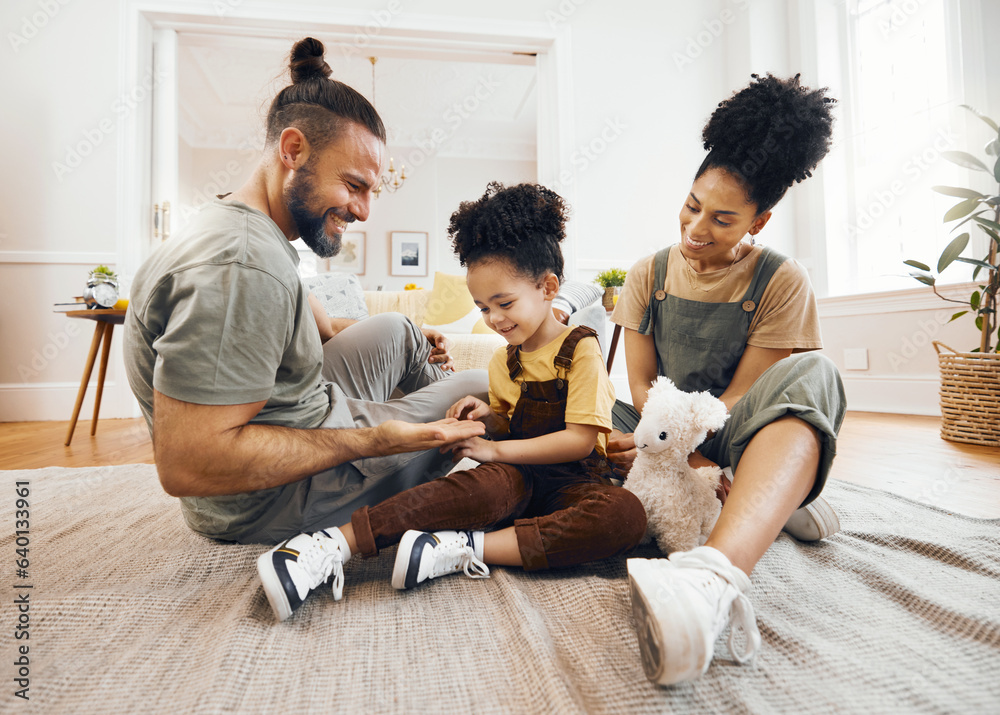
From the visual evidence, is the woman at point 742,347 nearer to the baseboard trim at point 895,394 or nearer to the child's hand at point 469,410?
the child's hand at point 469,410

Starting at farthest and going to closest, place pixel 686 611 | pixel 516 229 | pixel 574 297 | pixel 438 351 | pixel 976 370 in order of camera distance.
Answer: pixel 574 297, pixel 976 370, pixel 438 351, pixel 516 229, pixel 686 611

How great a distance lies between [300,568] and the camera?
0.72 metres

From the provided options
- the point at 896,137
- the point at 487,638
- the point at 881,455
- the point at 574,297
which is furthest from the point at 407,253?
the point at 487,638

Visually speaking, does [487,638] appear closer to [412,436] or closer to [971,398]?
[412,436]

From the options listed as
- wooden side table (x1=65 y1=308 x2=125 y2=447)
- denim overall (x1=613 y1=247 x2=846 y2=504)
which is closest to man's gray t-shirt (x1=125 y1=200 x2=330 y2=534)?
denim overall (x1=613 y1=247 x2=846 y2=504)

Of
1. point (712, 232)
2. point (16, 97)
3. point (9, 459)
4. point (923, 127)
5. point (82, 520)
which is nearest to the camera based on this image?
point (712, 232)

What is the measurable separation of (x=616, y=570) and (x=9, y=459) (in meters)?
2.36

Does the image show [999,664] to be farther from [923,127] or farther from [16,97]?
[16,97]

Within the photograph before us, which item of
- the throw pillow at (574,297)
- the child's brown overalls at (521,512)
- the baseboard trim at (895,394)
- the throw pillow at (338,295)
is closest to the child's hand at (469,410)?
the child's brown overalls at (521,512)

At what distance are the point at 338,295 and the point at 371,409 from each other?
188 centimetres

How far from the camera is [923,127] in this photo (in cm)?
292

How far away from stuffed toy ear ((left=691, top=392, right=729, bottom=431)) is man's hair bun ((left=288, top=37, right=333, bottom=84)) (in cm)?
92

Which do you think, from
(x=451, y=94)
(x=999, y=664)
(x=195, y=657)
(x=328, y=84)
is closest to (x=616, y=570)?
(x=999, y=664)

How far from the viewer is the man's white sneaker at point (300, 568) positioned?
0.69 m
